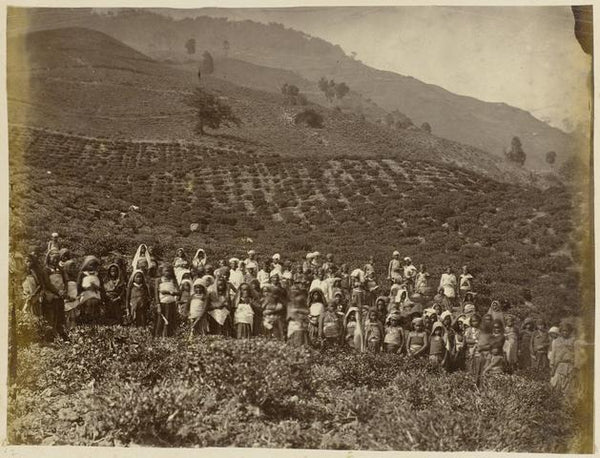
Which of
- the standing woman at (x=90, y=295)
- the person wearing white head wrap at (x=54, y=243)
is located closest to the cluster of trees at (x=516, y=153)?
the standing woman at (x=90, y=295)

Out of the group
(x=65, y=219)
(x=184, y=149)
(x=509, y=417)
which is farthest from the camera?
(x=184, y=149)

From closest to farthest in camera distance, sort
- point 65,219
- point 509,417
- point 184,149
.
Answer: point 509,417 → point 65,219 → point 184,149

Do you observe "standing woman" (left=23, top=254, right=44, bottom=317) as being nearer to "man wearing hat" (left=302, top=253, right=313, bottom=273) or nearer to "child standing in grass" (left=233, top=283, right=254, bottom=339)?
"child standing in grass" (left=233, top=283, right=254, bottom=339)

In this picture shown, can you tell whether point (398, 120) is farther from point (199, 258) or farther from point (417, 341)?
point (199, 258)

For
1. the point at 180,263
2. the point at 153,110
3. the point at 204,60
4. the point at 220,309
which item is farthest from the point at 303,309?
the point at 204,60

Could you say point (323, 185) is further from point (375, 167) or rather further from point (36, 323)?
point (36, 323)

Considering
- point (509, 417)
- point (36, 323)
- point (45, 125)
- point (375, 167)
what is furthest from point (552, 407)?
point (45, 125)

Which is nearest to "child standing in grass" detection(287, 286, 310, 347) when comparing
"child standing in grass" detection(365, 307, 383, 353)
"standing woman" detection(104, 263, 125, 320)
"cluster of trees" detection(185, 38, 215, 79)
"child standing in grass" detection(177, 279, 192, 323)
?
"child standing in grass" detection(365, 307, 383, 353)
